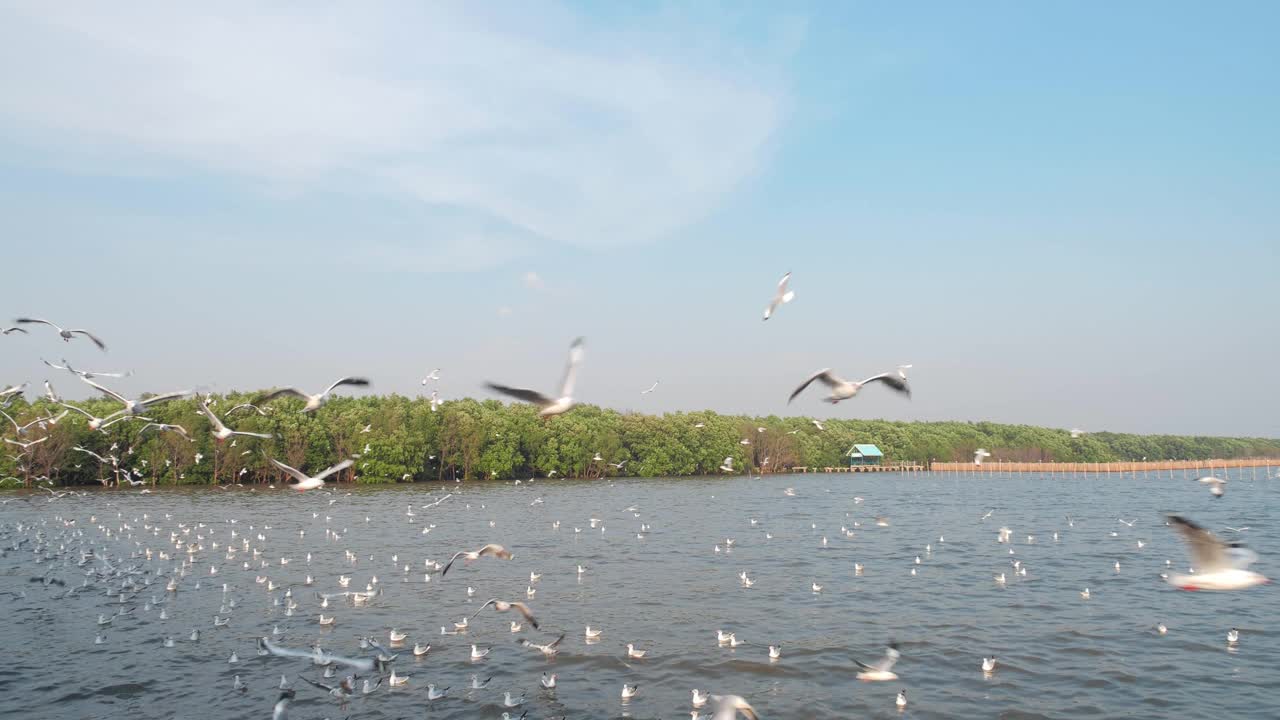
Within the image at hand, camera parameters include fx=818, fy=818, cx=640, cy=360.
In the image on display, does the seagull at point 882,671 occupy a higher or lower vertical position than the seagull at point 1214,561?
lower

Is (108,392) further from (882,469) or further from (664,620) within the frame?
(882,469)

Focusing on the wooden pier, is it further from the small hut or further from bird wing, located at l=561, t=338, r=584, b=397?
bird wing, located at l=561, t=338, r=584, b=397

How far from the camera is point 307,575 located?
1167 inches

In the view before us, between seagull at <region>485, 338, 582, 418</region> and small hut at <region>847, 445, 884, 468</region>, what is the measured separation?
15168cm

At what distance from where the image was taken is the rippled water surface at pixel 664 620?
54.1ft

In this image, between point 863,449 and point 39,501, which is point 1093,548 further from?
point 863,449

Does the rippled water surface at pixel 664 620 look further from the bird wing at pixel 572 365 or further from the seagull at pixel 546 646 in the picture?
the bird wing at pixel 572 365

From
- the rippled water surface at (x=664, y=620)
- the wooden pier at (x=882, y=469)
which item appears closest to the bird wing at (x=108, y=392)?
the rippled water surface at (x=664, y=620)

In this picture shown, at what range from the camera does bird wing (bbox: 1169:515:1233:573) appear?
12.5m

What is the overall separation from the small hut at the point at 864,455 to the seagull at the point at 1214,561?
151 metres

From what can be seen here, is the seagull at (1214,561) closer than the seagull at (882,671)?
Yes

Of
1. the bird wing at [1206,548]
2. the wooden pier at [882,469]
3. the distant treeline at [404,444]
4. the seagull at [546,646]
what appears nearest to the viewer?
the bird wing at [1206,548]

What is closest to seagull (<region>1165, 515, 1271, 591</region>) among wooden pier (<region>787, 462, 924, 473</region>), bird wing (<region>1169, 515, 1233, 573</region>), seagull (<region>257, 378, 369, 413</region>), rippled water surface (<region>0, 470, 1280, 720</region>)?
bird wing (<region>1169, 515, 1233, 573</region>)

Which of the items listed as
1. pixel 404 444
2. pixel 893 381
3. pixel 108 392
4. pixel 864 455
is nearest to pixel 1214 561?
pixel 893 381
